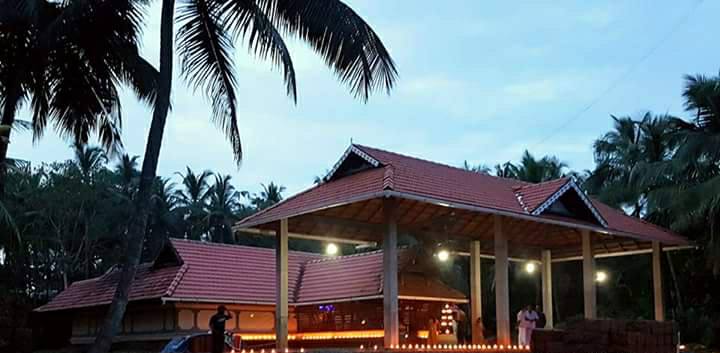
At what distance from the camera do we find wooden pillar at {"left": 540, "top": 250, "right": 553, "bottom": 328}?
24141 mm

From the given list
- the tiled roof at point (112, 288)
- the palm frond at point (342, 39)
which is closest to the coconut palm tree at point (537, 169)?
the tiled roof at point (112, 288)

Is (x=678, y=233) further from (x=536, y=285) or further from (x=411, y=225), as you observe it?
(x=536, y=285)

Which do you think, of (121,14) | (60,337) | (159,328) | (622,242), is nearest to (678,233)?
(622,242)

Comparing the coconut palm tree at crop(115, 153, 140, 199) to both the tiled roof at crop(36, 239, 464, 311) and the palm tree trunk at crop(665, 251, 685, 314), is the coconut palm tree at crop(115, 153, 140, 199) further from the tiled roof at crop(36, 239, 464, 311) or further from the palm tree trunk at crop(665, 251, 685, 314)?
the palm tree trunk at crop(665, 251, 685, 314)

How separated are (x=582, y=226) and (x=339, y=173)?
5786 millimetres

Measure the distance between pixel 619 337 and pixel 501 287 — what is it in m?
5.11

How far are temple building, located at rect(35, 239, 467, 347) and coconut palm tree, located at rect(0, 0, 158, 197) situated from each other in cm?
851

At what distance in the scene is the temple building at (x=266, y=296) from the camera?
23234 mm

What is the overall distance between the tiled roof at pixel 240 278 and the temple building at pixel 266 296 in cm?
4

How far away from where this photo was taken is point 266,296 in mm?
25297

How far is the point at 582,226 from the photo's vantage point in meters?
19.4

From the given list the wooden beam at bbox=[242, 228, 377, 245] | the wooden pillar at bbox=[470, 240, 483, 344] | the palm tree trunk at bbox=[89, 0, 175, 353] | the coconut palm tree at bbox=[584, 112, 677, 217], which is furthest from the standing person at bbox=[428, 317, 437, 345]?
the palm tree trunk at bbox=[89, 0, 175, 353]

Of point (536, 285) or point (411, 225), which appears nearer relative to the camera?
point (411, 225)

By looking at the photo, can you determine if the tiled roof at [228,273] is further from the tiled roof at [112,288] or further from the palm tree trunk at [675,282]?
the palm tree trunk at [675,282]
